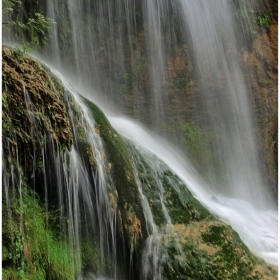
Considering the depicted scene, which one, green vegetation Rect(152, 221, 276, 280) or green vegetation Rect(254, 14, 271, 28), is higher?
green vegetation Rect(254, 14, 271, 28)

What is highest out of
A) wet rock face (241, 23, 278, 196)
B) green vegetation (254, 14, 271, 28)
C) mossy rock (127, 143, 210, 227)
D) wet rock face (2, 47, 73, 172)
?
green vegetation (254, 14, 271, 28)

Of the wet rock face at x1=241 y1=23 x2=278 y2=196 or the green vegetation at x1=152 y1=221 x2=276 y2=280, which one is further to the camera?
the wet rock face at x1=241 y1=23 x2=278 y2=196

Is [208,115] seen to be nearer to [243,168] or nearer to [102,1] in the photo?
[243,168]

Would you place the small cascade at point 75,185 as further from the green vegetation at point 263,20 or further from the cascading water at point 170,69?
the green vegetation at point 263,20

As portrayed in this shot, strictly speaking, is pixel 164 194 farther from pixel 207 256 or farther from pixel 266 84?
pixel 266 84

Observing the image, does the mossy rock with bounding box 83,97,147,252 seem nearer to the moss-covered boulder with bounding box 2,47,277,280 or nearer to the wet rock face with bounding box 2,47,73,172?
the moss-covered boulder with bounding box 2,47,277,280

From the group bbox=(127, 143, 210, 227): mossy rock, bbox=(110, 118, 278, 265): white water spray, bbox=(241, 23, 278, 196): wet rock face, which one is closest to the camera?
bbox=(127, 143, 210, 227): mossy rock

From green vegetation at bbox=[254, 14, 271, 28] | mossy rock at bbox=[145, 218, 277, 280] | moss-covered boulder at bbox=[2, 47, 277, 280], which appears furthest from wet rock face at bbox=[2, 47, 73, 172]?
green vegetation at bbox=[254, 14, 271, 28]

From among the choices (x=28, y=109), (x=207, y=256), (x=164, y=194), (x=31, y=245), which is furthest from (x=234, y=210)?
(x=28, y=109)

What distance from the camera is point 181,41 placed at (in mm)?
10484

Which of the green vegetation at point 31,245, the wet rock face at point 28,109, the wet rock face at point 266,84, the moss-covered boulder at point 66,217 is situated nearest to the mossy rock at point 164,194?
the moss-covered boulder at point 66,217

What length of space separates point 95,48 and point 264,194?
662cm

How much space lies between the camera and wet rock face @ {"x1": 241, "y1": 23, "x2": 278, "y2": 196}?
1068 cm

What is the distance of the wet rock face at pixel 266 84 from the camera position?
10.7 meters
